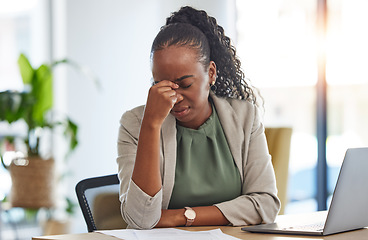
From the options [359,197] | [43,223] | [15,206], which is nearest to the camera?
[359,197]

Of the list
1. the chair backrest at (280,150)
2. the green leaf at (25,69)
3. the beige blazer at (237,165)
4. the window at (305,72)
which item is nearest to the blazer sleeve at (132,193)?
the beige blazer at (237,165)

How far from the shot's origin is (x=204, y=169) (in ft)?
5.65

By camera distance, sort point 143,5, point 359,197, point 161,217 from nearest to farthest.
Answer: point 359,197, point 161,217, point 143,5

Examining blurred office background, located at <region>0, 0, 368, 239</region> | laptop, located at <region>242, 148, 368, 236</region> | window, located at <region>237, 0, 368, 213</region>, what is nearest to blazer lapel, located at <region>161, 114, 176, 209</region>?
laptop, located at <region>242, 148, 368, 236</region>

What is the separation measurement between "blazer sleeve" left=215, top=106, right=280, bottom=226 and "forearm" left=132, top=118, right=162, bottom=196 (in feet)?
0.65

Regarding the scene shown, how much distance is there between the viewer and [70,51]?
4.19 m

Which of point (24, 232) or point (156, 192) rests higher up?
point (156, 192)

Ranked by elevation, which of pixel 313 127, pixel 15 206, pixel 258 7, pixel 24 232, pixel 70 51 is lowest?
pixel 24 232

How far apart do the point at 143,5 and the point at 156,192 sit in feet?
10.8

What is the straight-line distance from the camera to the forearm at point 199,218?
1.49 meters

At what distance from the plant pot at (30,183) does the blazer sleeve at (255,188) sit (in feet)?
6.98

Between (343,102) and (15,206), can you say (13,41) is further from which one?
(343,102)

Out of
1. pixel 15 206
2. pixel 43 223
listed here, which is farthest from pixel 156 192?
pixel 43 223

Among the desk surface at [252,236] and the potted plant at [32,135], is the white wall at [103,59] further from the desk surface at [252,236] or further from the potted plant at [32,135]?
the desk surface at [252,236]
